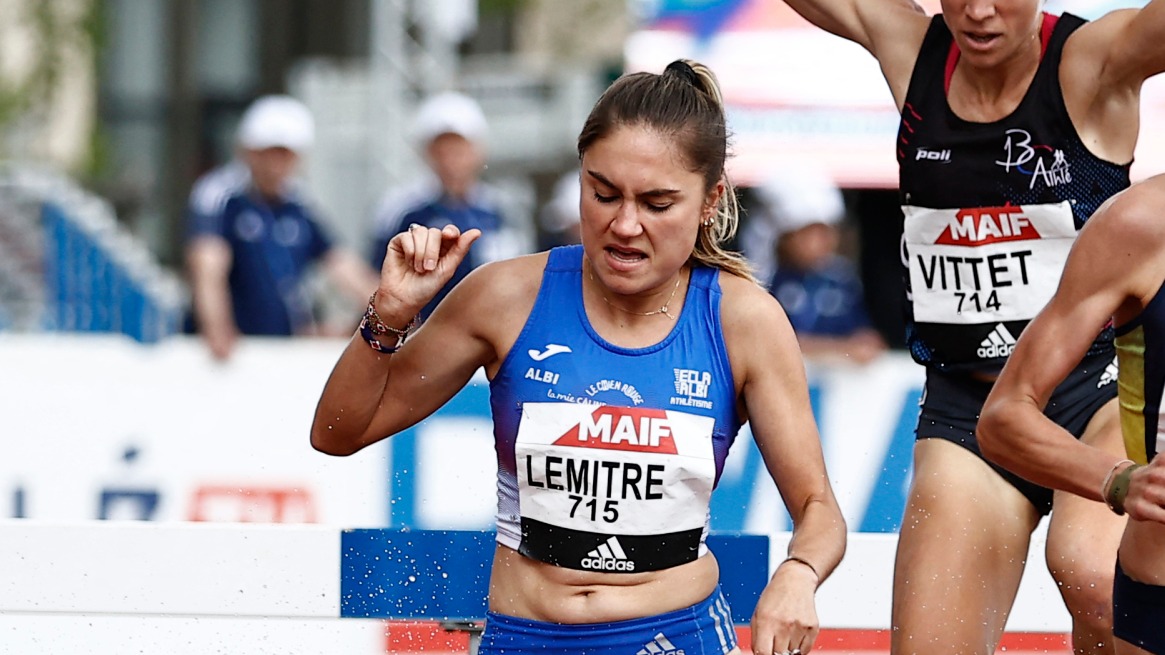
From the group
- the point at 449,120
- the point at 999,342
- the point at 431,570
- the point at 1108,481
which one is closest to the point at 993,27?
the point at 999,342

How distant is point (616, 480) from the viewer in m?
3.80

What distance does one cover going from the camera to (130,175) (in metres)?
21.2

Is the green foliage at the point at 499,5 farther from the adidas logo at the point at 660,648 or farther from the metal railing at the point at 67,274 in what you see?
the adidas logo at the point at 660,648

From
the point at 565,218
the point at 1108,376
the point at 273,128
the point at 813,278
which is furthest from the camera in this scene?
the point at 565,218

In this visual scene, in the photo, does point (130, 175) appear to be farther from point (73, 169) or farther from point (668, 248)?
point (668, 248)

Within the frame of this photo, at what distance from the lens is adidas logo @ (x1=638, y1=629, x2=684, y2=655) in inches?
149

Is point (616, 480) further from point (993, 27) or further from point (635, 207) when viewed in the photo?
point (993, 27)

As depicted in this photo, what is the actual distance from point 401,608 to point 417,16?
15.0 meters

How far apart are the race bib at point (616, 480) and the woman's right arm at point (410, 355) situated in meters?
0.25

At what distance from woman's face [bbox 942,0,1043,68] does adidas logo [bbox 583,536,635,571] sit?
152 centimetres

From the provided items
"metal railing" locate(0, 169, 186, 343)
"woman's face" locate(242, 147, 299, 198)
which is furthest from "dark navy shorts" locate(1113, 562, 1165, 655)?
"metal railing" locate(0, 169, 186, 343)

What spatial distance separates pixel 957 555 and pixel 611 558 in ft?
3.33

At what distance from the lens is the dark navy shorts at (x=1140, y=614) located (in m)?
3.62

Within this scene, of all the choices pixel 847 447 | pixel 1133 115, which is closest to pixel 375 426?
pixel 1133 115
